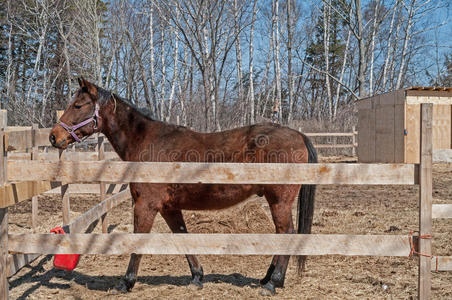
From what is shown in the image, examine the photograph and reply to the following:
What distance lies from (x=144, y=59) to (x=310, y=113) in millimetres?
17075

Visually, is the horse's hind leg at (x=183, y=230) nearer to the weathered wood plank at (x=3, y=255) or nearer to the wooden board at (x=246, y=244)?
the wooden board at (x=246, y=244)

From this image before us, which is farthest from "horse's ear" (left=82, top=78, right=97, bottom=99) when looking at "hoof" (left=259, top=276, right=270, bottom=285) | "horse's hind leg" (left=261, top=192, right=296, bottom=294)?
"hoof" (left=259, top=276, right=270, bottom=285)

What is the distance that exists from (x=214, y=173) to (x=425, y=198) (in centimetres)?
157

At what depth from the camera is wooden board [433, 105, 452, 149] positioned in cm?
1555

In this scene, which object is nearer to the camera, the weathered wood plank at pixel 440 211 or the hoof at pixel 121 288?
the weathered wood plank at pixel 440 211

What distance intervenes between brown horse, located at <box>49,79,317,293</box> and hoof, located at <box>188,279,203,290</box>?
2cm

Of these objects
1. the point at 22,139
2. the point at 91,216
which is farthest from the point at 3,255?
the point at 91,216

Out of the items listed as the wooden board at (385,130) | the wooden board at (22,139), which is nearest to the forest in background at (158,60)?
the wooden board at (385,130)

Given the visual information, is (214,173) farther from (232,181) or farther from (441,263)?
(441,263)

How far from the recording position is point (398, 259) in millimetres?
5016

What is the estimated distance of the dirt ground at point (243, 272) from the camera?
3.97 metres

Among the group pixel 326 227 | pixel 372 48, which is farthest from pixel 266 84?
pixel 326 227

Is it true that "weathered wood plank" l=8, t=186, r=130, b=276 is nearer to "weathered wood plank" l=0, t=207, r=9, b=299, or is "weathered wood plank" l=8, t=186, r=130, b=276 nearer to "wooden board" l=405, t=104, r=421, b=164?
"weathered wood plank" l=0, t=207, r=9, b=299

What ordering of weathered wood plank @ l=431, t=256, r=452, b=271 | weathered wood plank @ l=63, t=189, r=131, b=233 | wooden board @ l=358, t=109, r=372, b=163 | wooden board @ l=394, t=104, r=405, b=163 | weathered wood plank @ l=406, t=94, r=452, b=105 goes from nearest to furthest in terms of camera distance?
weathered wood plank @ l=431, t=256, r=452, b=271, weathered wood plank @ l=63, t=189, r=131, b=233, wooden board @ l=394, t=104, r=405, b=163, weathered wood plank @ l=406, t=94, r=452, b=105, wooden board @ l=358, t=109, r=372, b=163
